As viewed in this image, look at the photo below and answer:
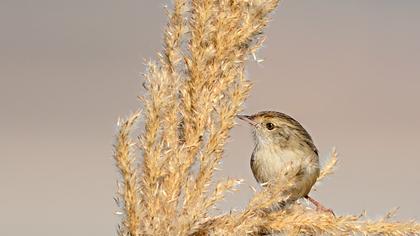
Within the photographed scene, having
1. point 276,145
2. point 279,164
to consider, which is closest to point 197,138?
point 279,164

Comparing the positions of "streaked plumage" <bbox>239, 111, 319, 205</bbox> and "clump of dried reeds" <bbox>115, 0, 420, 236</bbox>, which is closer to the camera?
"clump of dried reeds" <bbox>115, 0, 420, 236</bbox>

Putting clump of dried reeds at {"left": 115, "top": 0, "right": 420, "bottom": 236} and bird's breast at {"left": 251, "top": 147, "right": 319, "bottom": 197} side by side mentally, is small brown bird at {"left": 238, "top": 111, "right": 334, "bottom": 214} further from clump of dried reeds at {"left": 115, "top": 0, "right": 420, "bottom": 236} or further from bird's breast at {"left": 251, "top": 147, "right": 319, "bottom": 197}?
clump of dried reeds at {"left": 115, "top": 0, "right": 420, "bottom": 236}

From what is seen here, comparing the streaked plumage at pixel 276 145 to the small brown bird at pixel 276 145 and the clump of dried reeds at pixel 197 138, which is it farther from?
the clump of dried reeds at pixel 197 138

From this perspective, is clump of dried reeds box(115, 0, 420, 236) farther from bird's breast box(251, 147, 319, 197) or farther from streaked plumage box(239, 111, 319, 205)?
streaked plumage box(239, 111, 319, 205)

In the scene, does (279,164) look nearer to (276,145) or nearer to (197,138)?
(276,145)

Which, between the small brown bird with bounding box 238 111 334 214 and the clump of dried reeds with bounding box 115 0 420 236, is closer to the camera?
the clump of dried reeds with bounding box 115 0 420 236

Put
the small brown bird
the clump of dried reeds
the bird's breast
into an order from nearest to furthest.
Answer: the clump of dried reeds, the bird's breast, the small brown bird

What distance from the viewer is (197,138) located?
1866 mm

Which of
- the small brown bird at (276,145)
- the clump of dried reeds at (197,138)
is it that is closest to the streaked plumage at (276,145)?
the small brown bird at (276,145)

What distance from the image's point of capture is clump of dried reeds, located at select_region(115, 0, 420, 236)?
5.73 ft

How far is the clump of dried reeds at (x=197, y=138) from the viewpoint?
1746 millimetres

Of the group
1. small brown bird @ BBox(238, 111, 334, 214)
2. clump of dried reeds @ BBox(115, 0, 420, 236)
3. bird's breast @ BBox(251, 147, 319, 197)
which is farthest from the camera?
small brown bird @ BBox(238, 111, 334, 214)

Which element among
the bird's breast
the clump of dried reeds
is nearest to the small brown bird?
the bird's breast

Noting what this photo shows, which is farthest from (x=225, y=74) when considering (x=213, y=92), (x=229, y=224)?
(x=229, y=224)
